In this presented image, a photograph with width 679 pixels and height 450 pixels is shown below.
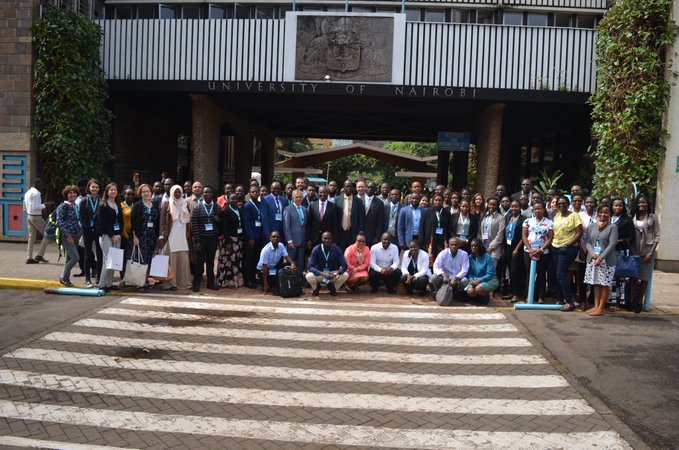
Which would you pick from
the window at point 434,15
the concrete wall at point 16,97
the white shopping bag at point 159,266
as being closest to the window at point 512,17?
the window at point 434,15

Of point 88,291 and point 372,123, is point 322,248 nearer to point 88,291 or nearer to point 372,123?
point 88,291

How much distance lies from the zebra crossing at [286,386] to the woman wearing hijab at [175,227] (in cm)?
182

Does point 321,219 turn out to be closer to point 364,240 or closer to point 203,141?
point 364,240

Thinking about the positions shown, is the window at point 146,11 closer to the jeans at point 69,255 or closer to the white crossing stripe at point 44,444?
the jeans at point 69,255

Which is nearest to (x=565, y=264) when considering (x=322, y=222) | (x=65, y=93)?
(x=322, y=222)

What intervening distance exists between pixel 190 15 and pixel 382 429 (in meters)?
17.0

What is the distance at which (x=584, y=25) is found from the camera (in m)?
18.2

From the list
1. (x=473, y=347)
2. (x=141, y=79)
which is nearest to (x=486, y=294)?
(x=473, y=347)

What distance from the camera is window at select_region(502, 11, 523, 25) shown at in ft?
59.6

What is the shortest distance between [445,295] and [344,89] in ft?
25.8

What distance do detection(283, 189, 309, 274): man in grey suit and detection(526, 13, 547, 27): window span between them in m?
11.2

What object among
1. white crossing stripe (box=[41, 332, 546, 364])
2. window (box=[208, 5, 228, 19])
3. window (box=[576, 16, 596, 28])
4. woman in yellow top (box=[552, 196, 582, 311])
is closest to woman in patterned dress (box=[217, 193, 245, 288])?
white crossing stripe (box=[41, 332, 546, 364])

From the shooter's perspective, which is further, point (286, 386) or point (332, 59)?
point (332, 59)

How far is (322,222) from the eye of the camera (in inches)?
452
